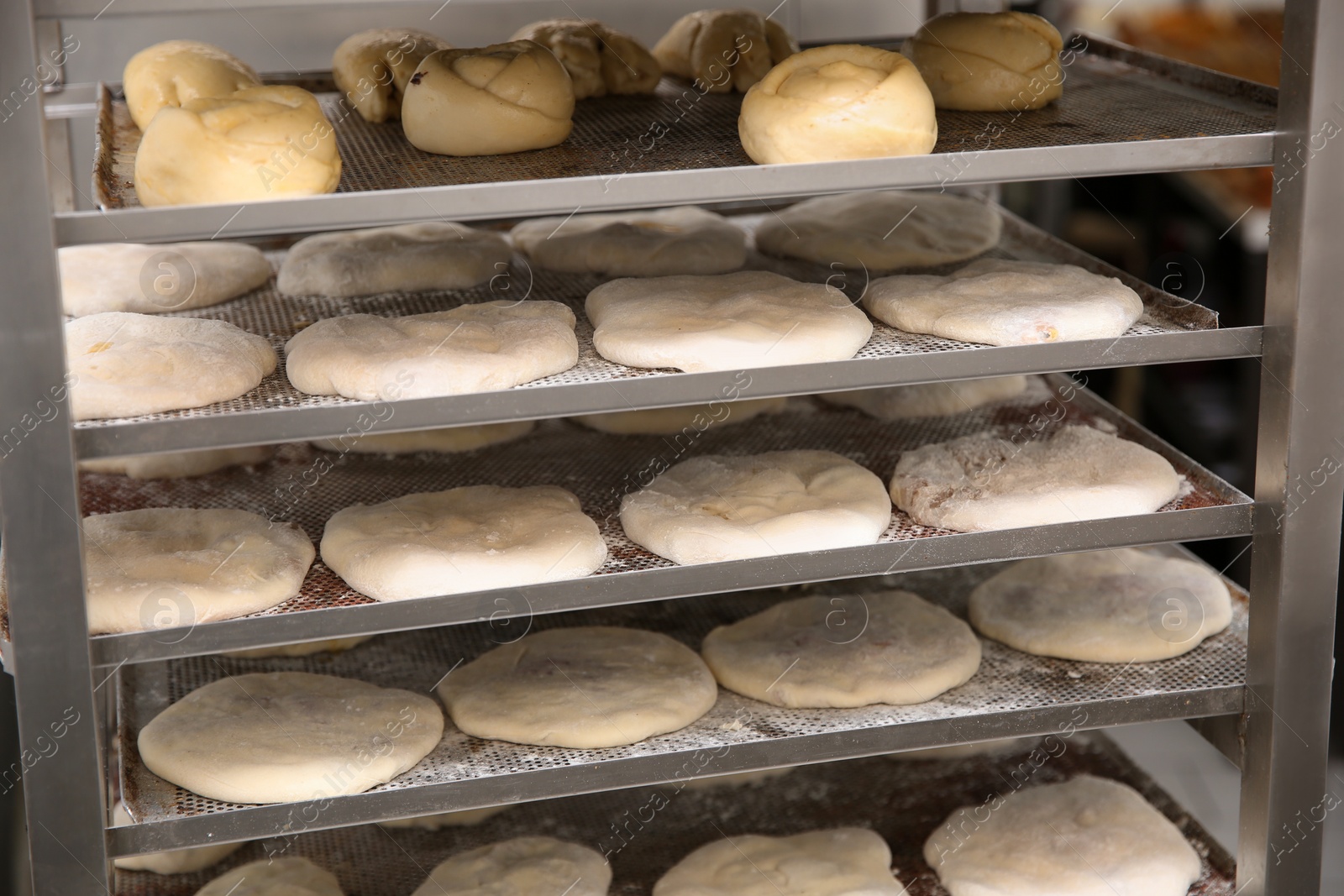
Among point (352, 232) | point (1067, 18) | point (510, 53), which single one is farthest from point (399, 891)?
point (1067, 18)

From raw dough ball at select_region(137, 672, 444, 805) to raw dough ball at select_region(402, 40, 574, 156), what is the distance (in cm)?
96

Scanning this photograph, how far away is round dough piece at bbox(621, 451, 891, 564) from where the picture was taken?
2.04 metres

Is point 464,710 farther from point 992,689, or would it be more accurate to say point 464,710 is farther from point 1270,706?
point 1270,706

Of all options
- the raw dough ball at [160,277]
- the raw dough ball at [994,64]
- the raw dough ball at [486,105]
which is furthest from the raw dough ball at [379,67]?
the raw dough ball at [994,64]

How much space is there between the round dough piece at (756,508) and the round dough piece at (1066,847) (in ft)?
2.20

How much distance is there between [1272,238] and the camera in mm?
1952

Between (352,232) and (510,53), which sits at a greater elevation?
(510,53)

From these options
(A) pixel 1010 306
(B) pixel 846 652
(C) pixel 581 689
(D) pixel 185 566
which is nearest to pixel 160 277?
(D) pixel 185 566

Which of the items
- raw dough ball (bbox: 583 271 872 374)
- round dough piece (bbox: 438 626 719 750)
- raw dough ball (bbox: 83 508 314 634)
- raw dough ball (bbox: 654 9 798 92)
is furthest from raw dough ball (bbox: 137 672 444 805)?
raw dough ball (bbox: 654 9 798 92)

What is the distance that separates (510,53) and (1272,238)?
1266 mm

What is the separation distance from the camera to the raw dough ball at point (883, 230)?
2.62m

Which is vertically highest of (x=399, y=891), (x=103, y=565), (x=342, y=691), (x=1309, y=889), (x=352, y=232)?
(x=352, y=232)

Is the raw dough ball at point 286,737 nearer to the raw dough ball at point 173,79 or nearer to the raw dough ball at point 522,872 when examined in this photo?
the raw dough ball at point 522,872

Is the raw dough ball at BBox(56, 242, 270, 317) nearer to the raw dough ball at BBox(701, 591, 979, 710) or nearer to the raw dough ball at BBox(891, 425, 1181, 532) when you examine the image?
the raw dough ball at BBox(701, 591, 979, 710)
